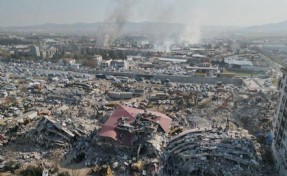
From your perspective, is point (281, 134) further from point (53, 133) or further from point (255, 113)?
point (53, 133)

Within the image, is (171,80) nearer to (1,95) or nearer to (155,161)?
(1,95)

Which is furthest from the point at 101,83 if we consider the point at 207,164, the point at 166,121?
the point at 207,164

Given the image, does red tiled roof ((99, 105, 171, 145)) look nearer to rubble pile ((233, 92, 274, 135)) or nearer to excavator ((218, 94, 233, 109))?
rubble pile ((233, 92, 274, 135))

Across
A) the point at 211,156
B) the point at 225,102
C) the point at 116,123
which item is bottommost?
the point at 225,102

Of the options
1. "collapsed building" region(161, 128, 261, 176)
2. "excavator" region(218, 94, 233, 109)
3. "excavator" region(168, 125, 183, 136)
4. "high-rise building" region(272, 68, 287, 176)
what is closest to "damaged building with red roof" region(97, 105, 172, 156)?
"excavator" region(168, 125, 183, 136)

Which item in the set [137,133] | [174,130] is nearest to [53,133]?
[137,133]

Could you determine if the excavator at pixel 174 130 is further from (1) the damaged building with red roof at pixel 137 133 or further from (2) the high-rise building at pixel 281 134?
(2) the high-rise building at pixel 281 134
